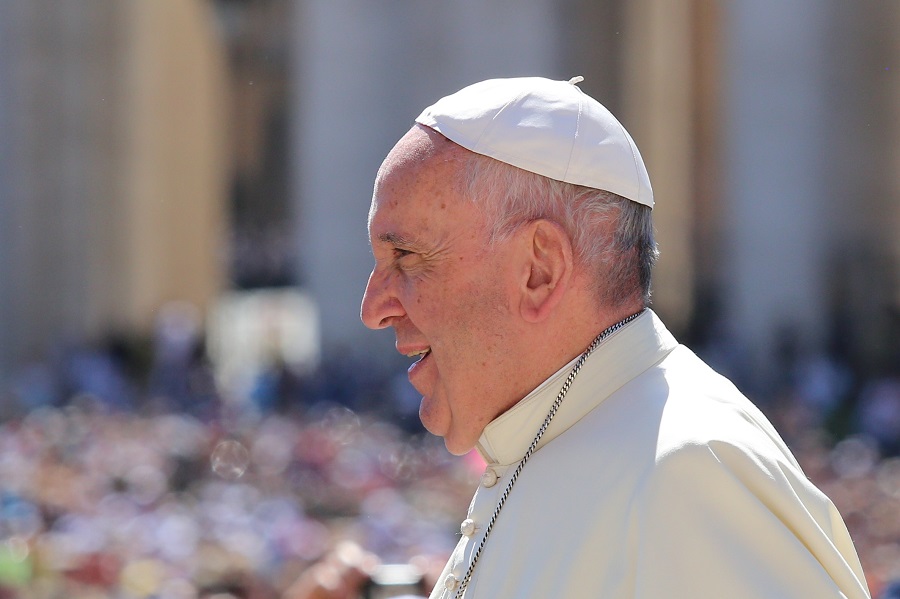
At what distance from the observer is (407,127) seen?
17.9 meters

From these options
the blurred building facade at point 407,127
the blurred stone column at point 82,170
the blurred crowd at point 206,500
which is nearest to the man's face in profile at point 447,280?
the blurred crowd at point 206,500

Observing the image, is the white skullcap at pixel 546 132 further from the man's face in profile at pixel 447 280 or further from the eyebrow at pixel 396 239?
the eyebrow at pixel 396 239

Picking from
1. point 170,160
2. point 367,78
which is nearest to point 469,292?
point 367,78

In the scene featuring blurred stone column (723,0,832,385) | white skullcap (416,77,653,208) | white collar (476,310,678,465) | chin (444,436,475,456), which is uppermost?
white skullcap (416,77,653,208)

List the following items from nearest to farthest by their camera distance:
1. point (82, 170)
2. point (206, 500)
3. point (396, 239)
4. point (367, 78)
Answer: point (396, 239) < point (206, 500) < point (367, 78) < point (82, 170)

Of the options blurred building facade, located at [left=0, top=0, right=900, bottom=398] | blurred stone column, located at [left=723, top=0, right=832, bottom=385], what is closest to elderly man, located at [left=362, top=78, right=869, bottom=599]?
blurred building facade, located at [left=0, top=0, right=900, bottom=398]

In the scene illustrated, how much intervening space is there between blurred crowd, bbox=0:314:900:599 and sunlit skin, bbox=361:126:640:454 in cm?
299

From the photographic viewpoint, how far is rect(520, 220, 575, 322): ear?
1.99 metres

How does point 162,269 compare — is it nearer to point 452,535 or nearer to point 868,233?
point 868,233

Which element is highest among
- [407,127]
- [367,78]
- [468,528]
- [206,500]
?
[468,528]

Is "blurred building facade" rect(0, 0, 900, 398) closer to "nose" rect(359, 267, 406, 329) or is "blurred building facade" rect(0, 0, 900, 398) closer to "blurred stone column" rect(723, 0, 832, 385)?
"blurred stone column" rect(723, 0, 832, 385)

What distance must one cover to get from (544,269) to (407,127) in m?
16.0

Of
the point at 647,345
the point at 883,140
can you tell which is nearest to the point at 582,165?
the point at 647,345

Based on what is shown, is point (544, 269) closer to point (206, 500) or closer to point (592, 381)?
point (592, 381)
